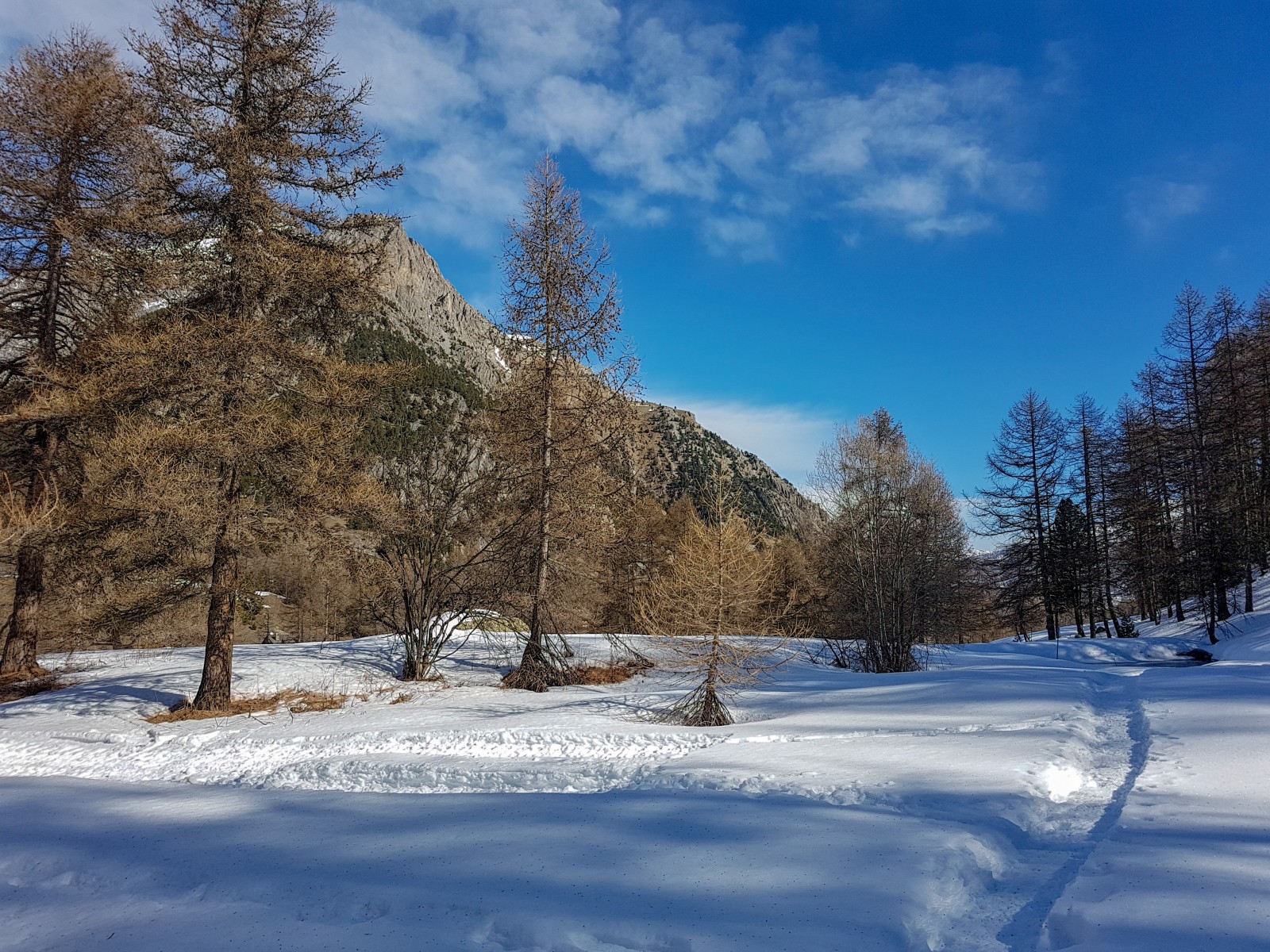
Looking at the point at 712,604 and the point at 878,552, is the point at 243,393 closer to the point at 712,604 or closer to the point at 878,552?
the point at 712,604

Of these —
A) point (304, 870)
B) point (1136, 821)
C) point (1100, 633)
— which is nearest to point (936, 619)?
point (1100, 633)

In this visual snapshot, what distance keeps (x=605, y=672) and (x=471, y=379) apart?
80805 millimetres

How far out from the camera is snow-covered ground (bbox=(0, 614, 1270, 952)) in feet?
11.7

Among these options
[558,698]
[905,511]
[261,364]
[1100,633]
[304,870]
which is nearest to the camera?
[304,870]

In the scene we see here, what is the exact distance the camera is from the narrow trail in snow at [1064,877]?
3.55m

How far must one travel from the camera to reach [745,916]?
3.58 meters

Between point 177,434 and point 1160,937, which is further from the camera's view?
point 177,434

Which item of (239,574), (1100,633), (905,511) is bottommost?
(1100,633)

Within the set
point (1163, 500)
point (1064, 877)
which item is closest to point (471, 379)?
point (1163, 500)

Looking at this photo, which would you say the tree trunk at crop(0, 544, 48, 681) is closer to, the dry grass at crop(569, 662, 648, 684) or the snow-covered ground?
the snow-covered ground

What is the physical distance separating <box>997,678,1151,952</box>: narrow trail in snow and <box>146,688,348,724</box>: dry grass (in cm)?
1112

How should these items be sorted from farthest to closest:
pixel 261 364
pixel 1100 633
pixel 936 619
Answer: pixel 1100 633
pixel 936 619
pixel 261 364

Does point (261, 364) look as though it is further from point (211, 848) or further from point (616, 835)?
point (616, 835)

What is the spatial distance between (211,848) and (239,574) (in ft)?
25.5
